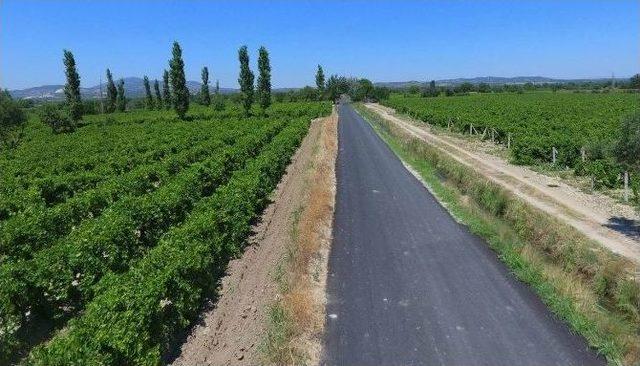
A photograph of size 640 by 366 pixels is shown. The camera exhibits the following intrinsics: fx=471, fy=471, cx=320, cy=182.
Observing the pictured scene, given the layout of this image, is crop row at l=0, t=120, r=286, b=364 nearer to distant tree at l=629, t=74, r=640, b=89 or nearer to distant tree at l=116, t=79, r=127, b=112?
distant tree at l=116, t=79, r=127, b=112

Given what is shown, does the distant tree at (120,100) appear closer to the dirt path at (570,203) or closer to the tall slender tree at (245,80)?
the tall slender tree at (245,80)

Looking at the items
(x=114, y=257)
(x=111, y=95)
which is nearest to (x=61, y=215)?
(x=114, y=257)

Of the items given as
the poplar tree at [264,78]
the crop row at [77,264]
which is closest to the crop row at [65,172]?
the crop row at [77,264]

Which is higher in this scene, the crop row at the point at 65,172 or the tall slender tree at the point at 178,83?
the tall slender tree at the point at 178,83

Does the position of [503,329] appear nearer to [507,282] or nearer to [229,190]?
[507,282]

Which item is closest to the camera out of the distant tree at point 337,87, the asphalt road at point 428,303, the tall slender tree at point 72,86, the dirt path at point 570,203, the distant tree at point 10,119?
the asphalt road at point 428,303

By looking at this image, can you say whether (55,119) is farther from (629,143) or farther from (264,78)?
(629,143)

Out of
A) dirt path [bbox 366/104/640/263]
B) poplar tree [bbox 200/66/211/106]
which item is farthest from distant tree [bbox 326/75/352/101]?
dirt path [bbox 366/104/640/263]
